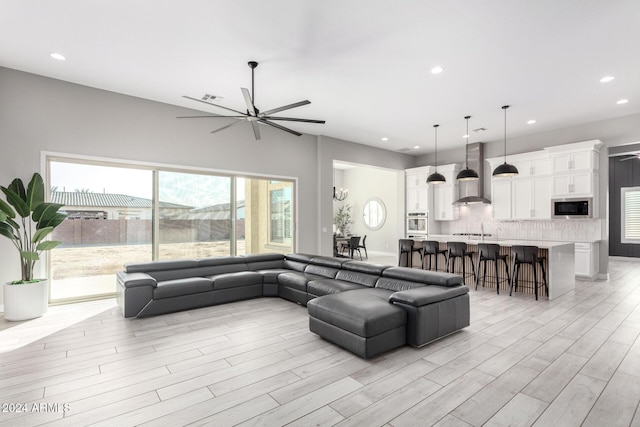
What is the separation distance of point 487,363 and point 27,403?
146 inches

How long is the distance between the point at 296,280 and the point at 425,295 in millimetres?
2189

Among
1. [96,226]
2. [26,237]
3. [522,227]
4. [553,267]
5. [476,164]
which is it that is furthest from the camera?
[476,164]

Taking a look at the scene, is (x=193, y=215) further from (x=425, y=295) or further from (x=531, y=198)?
(x=531, y=198)

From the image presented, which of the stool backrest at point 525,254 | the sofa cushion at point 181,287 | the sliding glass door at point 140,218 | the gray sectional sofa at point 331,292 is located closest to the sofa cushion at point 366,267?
the gray sectional sofa at point 331,292

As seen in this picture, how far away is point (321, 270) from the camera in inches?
206

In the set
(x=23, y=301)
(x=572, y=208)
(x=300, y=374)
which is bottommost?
(x=300, y=374)

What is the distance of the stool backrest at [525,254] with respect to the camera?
5.29 metres

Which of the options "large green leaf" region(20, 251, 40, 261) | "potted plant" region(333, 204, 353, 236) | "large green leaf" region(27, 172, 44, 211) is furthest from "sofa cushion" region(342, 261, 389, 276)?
"potted plant" region(333, 204, 353, 236)

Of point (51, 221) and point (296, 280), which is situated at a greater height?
point (51, 221)

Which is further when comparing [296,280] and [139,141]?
[139,141]

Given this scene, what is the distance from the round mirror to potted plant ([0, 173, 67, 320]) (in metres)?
9.83

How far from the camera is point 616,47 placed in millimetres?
3854

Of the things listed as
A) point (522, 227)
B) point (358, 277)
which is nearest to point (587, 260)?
point (522, 227)

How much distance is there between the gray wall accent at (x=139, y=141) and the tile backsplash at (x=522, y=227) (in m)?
4.03
